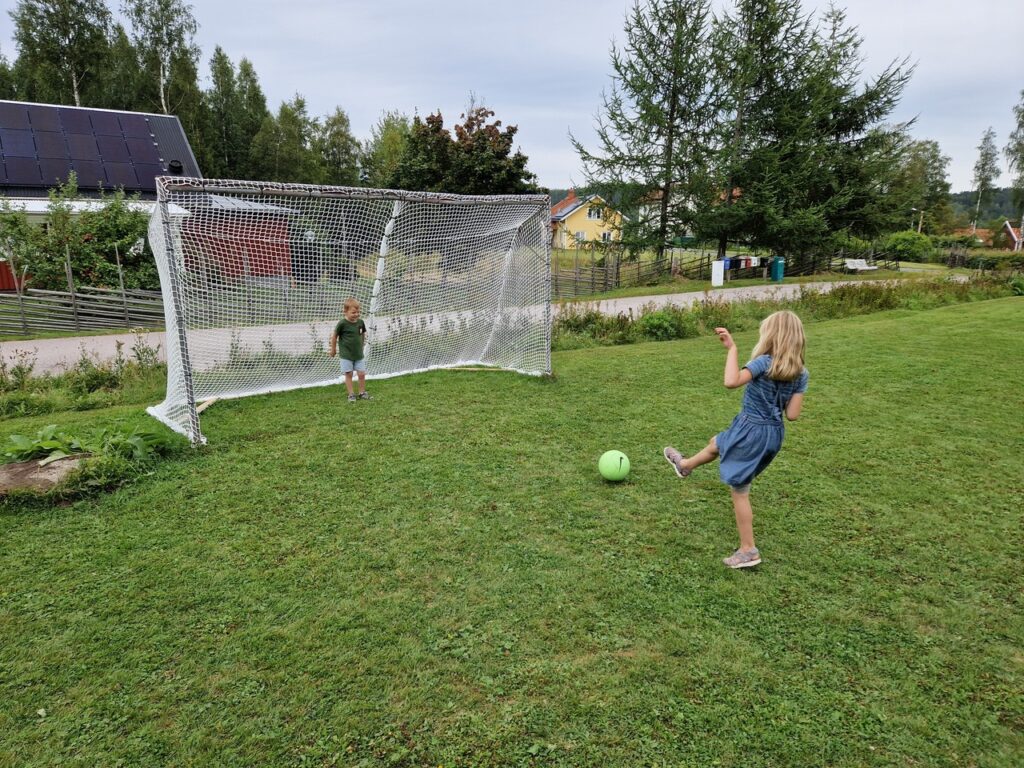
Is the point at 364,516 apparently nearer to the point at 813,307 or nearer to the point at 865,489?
the point at 865,489

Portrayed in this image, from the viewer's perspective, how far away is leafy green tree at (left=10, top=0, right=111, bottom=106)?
27031mm

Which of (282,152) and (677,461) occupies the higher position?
(282,152)

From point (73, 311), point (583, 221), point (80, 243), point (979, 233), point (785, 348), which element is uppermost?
point (583, 221)

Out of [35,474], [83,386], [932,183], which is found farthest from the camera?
[932,183]

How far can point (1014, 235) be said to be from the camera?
56.3 m

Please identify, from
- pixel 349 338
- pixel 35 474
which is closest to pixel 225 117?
pixel 349 338

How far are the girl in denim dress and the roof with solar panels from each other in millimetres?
20349

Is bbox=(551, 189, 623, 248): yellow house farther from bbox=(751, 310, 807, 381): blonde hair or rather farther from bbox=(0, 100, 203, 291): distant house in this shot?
bbox=(751, 310, 807, 381): blonde hair

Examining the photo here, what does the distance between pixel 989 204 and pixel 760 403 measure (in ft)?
302

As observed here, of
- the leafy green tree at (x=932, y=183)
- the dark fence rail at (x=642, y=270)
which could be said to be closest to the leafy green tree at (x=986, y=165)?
the leafy green tree at (x=932, y=183)

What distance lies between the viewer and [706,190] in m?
25.2

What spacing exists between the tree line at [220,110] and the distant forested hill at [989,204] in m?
69.7

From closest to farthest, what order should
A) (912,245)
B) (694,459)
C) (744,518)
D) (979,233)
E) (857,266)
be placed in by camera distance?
(744,518)
(694,459)
(857,266)
(912,245)
(979,233)

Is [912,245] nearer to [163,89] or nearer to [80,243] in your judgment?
[163,89]
